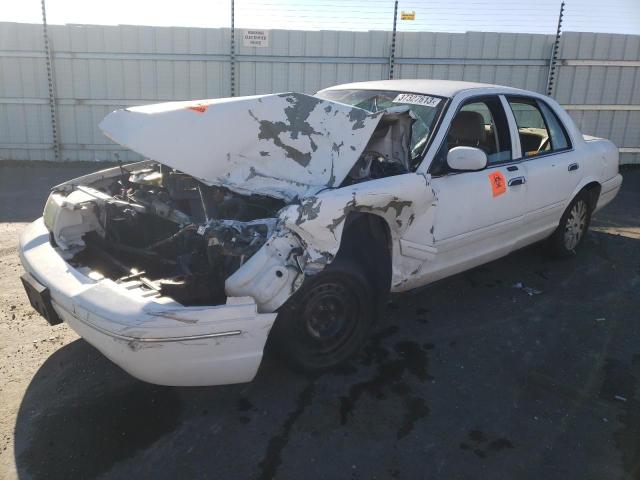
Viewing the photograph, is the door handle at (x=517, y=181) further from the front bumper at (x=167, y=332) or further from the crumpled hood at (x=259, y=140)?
the front bumper at (x=167, y=332)

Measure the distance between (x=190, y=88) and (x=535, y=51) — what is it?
647cm

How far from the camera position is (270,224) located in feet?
9.50

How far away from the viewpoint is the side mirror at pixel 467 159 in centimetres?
354

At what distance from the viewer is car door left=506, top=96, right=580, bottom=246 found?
14.5ft

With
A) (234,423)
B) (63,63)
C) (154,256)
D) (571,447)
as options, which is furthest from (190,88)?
(571,447)

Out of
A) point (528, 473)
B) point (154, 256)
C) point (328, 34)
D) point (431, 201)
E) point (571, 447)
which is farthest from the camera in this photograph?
point (328, 34)

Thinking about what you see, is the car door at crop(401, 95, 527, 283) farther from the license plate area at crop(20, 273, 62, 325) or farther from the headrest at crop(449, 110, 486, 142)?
the license plate area at crop(20, 273, 62, 325)

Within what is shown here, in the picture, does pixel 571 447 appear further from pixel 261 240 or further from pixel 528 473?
pixel 261 240

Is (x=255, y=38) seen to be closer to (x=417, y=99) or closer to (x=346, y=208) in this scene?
(x=417, y=99)

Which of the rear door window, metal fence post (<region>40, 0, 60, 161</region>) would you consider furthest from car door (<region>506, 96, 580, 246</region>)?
metal fence post (<region>40, 0, 60, 161</region>)

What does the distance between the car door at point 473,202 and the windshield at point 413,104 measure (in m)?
0.13

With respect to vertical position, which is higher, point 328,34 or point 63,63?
point 328,34

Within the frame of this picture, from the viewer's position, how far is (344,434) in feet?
9.16

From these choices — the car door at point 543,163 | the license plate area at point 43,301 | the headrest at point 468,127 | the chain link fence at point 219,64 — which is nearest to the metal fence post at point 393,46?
the chain link fence at point 219,64
